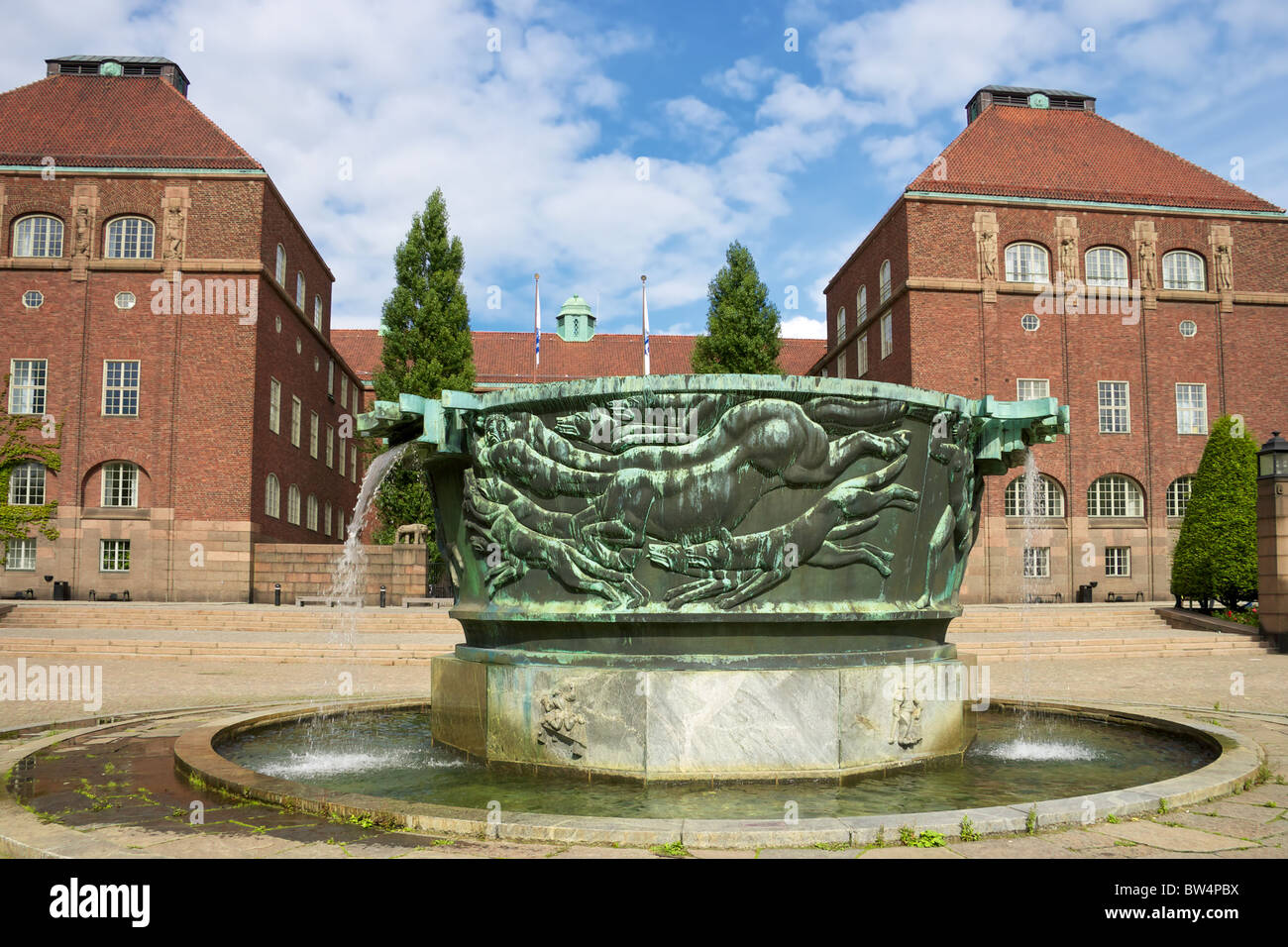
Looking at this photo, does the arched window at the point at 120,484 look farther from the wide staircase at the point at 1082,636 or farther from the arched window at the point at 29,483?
the wide staircase at the point at 1082,636

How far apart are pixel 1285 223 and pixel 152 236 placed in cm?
4977

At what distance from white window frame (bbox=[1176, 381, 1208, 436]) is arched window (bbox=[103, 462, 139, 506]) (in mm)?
44582

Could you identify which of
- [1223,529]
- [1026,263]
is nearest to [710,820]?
[1223,529]

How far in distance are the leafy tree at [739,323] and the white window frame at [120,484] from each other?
26.4 metres

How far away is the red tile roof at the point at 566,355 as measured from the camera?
68562mm

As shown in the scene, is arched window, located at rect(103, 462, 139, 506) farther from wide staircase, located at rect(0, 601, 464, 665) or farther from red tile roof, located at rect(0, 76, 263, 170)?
red tile roof, located at rect(0, 76, 263, 170)

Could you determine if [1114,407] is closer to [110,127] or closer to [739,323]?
[739,323]

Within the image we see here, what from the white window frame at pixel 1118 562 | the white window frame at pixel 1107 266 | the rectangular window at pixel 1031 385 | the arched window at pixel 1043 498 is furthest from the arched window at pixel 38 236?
the white window frame at pixel 1118 562

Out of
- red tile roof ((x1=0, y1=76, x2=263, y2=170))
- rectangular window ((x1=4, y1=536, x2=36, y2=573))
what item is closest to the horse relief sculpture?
red tile roof ((x1=0, y1=76, x2=263, y2=170))

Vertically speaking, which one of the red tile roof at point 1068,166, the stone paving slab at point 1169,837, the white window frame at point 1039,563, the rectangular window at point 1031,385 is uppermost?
the red tile roof at point 1068,166

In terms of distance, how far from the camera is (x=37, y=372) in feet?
128

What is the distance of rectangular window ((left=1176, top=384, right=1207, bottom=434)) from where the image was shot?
4222 centimetres

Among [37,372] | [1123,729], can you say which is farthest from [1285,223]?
[37,372]

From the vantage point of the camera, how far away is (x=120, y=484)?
38.8 metres
